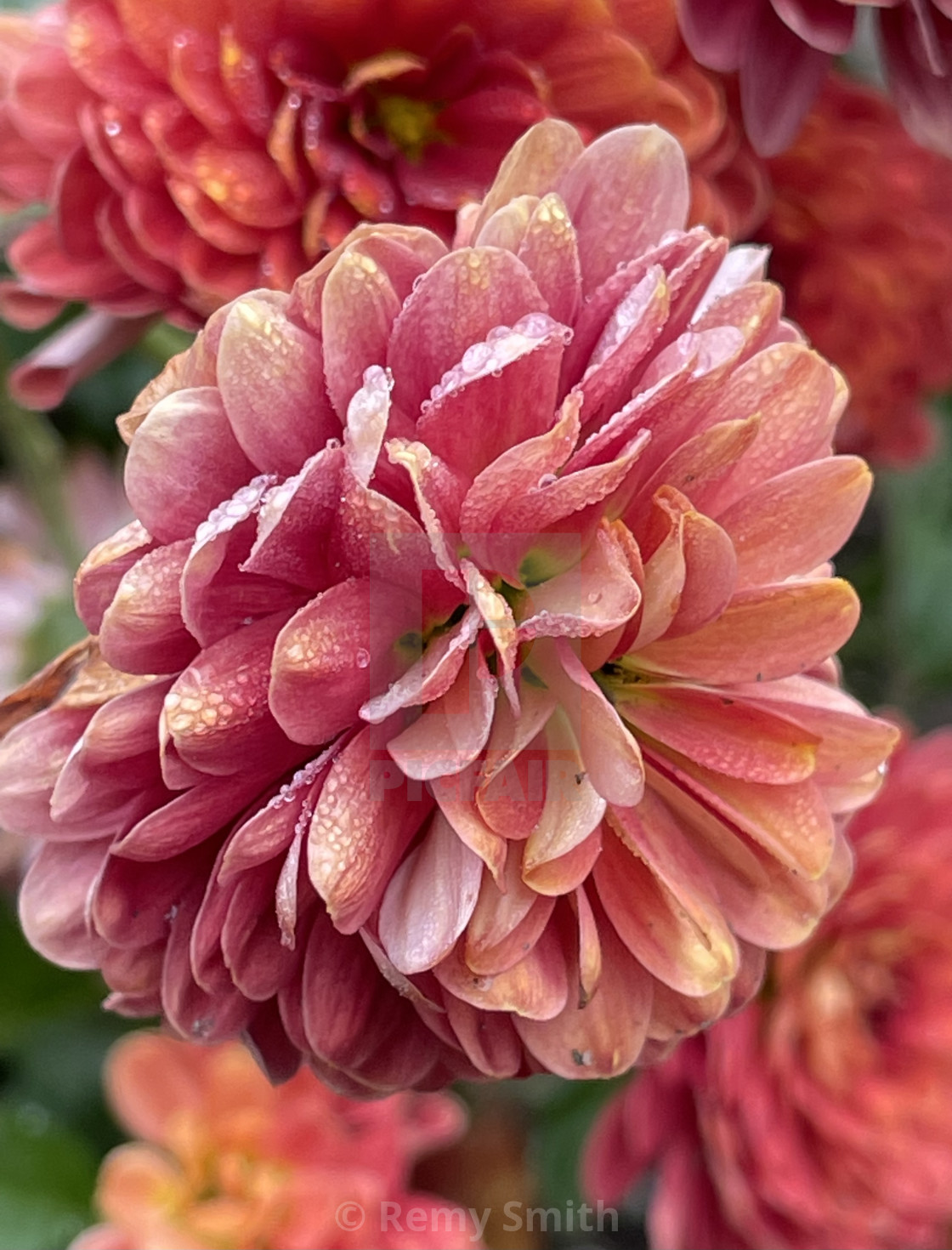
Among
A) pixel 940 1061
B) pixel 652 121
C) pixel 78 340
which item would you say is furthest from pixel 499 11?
pixel 940 1061

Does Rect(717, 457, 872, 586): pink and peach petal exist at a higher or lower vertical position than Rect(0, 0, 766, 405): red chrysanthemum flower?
lower

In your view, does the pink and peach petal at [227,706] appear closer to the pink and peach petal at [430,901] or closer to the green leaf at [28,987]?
the pink and peach petal at [430,901]

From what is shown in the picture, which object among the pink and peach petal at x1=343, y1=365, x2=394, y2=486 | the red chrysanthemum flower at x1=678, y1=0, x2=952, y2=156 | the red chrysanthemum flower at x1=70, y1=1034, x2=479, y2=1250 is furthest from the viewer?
the red chrysanthemum flower at x1=70, y1=1034, x2=479, y2=1250

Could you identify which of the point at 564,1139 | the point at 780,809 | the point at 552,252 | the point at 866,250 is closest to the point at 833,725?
the point at 780,809

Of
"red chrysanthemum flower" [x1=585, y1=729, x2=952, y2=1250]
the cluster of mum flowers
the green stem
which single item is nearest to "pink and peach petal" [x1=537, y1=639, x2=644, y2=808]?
the cluster of mum flowers

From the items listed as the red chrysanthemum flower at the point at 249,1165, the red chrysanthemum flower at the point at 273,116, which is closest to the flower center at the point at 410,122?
the red chrysanthemum flower at the point at 273,116

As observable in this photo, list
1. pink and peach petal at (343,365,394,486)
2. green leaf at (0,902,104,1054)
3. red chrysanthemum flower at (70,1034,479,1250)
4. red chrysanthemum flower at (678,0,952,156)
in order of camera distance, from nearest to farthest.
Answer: pink and peach petal at (343,365,394,486), red chrysanthemum flower at (678,0,952,156), red chrysanthemum flower at (70,1034,479,1250), green leaf at (0,902,104,1054)

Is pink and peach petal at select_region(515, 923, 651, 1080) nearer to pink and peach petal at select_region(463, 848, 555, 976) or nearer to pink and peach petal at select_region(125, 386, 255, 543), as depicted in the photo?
pink and peach petal at select_region(463, 848, 555, 976)
